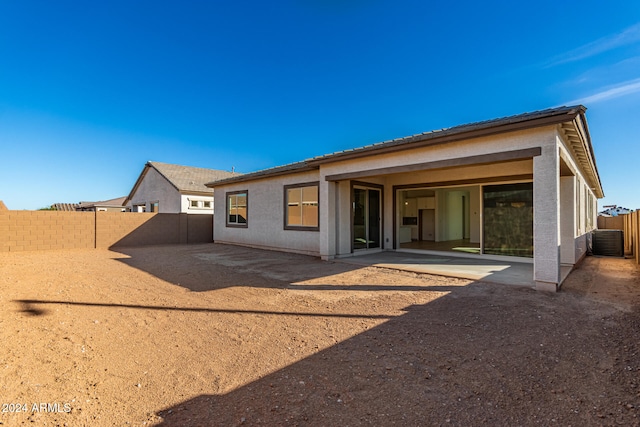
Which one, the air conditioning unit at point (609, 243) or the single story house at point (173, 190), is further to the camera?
the single story house at point (173, 190)

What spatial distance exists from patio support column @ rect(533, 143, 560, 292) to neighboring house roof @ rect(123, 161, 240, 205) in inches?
712

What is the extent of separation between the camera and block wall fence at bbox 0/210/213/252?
40.3 ft

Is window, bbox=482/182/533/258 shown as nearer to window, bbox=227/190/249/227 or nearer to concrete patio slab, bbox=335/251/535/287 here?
concrete patio slab, bbox=335/251/535/287

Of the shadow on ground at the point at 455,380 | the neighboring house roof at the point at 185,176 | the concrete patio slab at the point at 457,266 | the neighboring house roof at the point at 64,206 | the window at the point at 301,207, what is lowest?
the shadow on ground at the point at 455,380

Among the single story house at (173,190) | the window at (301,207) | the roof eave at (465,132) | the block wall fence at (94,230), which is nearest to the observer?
the roof eave at (465,132)

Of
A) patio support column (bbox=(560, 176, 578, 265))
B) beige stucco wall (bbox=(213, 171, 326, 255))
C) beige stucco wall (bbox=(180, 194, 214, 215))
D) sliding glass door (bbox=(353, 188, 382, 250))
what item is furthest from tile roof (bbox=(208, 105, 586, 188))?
beige stucco wall (bbox=(180, 194, 214, 215))

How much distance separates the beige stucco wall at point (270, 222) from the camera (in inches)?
430

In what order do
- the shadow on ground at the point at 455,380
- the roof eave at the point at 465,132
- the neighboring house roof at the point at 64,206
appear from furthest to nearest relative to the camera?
the neighboring house roof at the point at 64,206 → the roof eave at the point at 465,132 → the shadow on ground at the point at 455,380

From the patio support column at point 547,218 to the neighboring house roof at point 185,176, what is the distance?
18.1 metres

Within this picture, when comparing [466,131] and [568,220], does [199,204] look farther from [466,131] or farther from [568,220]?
[568,220]

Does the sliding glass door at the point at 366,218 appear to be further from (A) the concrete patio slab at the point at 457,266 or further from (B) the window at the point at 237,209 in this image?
(B) the window at the point at 237,209

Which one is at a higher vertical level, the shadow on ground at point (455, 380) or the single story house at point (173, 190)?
the single story house at point (173, 190)

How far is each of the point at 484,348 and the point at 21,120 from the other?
2292 cm

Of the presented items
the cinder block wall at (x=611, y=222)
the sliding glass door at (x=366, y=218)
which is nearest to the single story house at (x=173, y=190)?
the sliding glass door at (x=366, y=218)
